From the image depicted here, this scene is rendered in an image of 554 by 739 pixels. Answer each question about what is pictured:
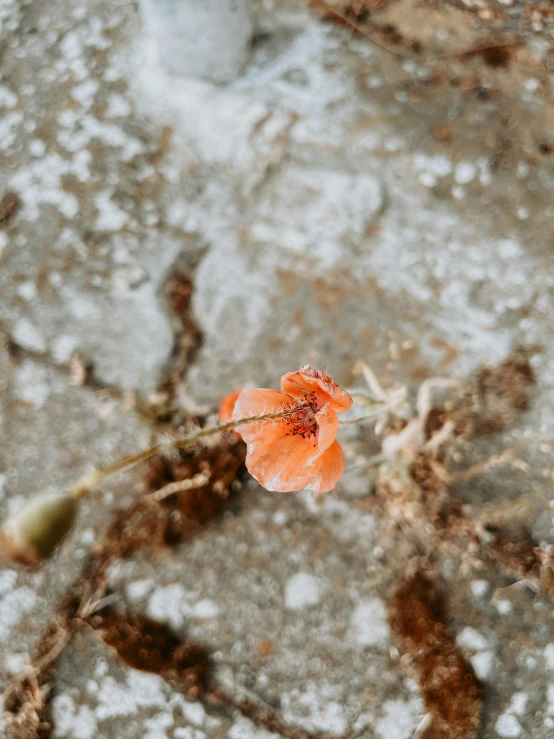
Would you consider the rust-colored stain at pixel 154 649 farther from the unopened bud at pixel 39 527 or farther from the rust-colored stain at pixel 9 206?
the rust-colored stain at pixel 9 206

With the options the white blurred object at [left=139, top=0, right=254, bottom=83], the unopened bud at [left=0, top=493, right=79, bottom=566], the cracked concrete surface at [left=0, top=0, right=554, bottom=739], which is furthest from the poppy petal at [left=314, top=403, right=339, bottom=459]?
the white blurred object at [left=139, top=0, right=254, bottom=83]

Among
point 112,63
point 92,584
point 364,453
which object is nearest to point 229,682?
point 92,584

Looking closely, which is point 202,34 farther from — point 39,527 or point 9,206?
point 39,527

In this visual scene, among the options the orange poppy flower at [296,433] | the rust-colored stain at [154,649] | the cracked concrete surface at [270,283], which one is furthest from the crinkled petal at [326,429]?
the rust-colored stain at [154,649]

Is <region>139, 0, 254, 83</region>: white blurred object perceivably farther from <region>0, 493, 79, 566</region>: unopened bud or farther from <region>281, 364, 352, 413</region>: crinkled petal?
<region>0, 493, 79, 566</region>: unopened bud

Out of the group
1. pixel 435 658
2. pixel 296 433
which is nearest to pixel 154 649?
pixel 435 658

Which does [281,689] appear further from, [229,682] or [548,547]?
[548,547]
